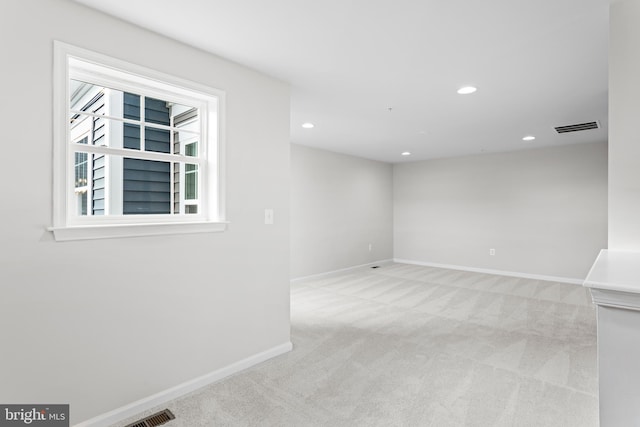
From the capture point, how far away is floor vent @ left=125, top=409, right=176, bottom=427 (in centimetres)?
188

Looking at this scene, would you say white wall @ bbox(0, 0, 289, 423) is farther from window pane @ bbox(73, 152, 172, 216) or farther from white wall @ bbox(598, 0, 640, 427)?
white wall @ bbox(598, 0, 640, 427)

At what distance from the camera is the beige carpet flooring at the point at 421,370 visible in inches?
78.4

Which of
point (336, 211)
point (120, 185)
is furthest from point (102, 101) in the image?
point (336, 211)

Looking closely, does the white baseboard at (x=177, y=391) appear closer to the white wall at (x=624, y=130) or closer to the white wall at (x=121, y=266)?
the white wall at (x=121, y=266)

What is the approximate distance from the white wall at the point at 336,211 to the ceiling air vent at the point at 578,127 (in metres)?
3.43

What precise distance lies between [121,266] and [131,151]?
712 mm

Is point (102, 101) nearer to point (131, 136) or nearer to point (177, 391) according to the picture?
point (131, 136)

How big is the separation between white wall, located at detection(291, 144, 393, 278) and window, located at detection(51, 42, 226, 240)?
313cm

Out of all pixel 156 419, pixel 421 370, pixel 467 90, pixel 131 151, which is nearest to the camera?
pixel 156 419

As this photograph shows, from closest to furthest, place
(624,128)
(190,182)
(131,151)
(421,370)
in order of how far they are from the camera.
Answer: (624,128)
(131,151)
(190,182)
(421,370)

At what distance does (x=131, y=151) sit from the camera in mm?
2055

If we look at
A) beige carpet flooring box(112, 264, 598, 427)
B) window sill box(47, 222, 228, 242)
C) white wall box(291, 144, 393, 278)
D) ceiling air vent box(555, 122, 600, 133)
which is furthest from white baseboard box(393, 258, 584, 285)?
window sill box(47, 222, 228, 242)

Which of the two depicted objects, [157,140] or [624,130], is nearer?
[624,130]

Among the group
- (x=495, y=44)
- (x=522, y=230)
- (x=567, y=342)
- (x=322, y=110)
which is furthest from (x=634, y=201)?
(x=522, y=230)
